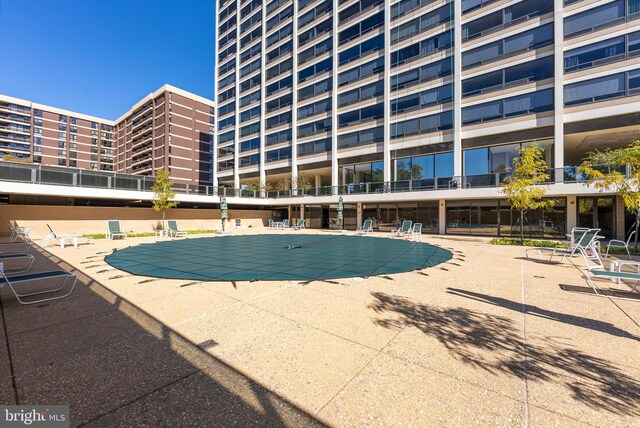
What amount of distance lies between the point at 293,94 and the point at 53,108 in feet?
224

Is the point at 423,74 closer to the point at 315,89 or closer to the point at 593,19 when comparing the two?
the point at 593,19

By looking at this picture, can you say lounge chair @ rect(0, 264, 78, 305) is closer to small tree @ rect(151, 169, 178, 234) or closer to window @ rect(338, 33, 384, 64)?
small tree @ rect(151, 169, 178, 234)

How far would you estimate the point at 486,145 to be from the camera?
71.6ft

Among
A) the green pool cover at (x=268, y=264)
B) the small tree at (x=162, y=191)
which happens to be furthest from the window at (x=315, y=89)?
the green pool cover at (x=268, y=264)

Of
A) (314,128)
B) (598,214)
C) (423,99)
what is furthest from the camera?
(314,128)

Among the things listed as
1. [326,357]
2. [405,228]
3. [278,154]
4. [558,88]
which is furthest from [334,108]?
[326,357]

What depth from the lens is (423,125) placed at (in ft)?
80.5

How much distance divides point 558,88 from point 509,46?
529cm

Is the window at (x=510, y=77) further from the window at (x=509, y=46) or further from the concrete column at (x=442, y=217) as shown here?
the concrete column at (x=442, y=217)

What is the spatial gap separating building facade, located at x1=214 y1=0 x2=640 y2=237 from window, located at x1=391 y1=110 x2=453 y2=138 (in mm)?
95

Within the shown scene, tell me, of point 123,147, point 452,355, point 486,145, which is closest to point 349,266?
point 452,355

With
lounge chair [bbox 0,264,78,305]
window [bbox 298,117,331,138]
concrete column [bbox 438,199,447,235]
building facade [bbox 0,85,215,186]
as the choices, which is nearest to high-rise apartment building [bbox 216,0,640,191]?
window [bbox 298,117,331,138]

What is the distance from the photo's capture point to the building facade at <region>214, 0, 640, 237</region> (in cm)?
1839

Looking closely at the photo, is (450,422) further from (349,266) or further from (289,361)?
(349,266)
